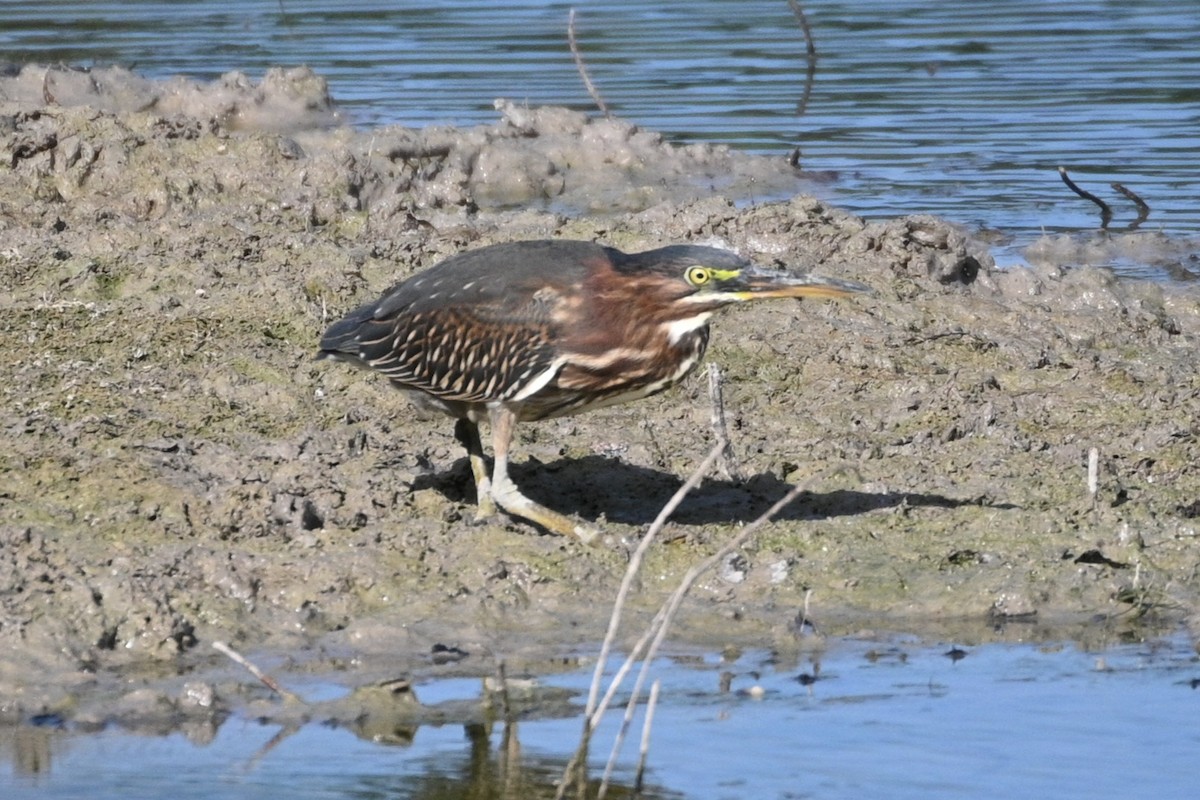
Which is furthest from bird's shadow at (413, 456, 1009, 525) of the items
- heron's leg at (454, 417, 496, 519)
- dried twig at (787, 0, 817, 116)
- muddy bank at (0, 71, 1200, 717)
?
dried twig at (787, 0, 817, 116)

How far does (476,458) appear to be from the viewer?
25.1 feet

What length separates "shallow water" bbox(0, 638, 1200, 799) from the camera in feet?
18.0

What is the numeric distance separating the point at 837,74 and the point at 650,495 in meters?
13.2

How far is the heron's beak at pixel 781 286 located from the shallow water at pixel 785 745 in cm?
131

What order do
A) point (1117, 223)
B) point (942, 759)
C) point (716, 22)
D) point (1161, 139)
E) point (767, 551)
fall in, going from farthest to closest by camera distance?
point (716, 22) → point (1161, 139) → point (1117, 223) → point (767, 551) → point (942, 759)

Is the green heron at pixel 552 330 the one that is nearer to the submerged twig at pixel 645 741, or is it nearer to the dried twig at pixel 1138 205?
the submerged twig at pixel 645 741

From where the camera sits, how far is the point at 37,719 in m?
5.91

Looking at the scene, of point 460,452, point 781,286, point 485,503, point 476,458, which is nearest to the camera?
point 781,286

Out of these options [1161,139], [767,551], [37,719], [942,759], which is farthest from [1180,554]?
[1161,139]

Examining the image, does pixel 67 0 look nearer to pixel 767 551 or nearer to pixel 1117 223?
pixel 1117 223

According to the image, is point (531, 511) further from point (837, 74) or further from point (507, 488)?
point (837, 74)

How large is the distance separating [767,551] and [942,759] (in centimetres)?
166

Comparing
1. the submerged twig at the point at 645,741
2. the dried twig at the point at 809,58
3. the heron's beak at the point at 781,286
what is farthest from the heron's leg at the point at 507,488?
the dried twig at the point at 809,58

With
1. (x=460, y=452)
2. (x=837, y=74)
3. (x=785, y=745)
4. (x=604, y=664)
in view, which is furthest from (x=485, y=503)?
(x=837, y=74)
